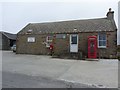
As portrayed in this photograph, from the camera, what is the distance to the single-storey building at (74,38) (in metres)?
18.2

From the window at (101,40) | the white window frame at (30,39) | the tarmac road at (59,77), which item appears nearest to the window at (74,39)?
the window at (101,40)

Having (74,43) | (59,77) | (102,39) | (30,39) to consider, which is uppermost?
(30,39)

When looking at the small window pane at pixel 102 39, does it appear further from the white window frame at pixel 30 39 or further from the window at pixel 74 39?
the white window frame at pixel 30 39

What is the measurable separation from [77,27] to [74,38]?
180 centimetres

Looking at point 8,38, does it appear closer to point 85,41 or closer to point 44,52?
point 44,52

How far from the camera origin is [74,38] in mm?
19984

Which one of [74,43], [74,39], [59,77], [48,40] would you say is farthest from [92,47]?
[59,77]

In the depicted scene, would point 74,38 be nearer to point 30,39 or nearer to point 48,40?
point 48,40

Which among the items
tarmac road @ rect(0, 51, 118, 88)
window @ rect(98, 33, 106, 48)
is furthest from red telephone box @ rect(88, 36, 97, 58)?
tarmac road @ rect(0, 51, 118, 88)

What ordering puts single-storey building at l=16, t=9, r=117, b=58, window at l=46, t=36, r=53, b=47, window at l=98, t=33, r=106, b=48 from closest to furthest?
single-storey building at l=16, t=9, r=117, b=58
window at l=98, t=33, r=106, b=48
window at l=46, t=36, r=53, b=47

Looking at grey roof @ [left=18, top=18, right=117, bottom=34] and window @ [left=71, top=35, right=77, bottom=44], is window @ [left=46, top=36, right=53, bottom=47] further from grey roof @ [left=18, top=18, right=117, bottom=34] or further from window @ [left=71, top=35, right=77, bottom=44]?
window @ [left=71, top=35, right=77, bottom=44]

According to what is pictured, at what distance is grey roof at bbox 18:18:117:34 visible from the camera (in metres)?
19.2

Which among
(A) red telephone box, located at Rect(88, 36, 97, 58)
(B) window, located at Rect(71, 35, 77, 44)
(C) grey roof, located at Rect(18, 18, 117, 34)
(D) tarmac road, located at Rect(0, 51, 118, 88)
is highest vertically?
(C) grey roof, located at Rect(18, 18, 117, 34)

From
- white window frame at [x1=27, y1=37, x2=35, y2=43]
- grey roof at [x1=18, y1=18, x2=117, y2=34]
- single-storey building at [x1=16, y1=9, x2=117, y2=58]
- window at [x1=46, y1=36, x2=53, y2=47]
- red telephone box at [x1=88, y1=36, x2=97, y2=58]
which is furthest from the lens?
white window frame at [x1=27, y1=37, x2=35, y2=43]
